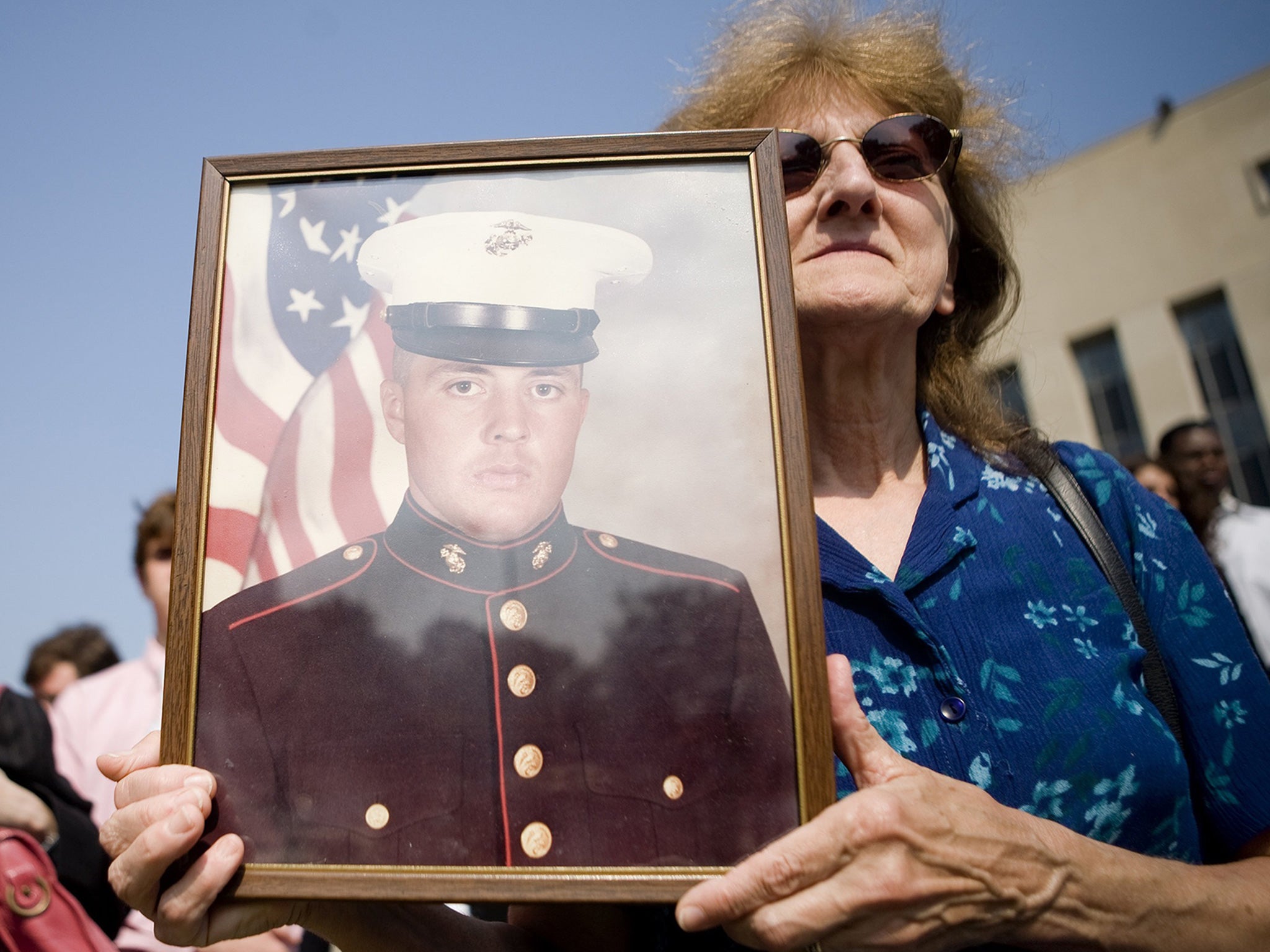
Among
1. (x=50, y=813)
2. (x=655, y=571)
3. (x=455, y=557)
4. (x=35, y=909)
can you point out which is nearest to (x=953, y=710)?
(x=655, y=571)

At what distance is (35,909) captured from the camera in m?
2.13

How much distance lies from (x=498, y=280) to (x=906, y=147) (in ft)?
2.81

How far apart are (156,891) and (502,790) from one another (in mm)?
440

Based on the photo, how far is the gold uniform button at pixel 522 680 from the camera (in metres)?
1.12

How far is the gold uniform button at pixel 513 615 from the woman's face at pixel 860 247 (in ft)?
2.50

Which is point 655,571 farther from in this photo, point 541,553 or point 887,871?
point 887,871

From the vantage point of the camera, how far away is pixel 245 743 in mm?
1143

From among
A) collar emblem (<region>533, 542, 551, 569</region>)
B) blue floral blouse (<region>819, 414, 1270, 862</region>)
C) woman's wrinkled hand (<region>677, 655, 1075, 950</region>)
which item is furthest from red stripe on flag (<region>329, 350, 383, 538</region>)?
blue floral blouse (<region>819, 414, 1270, 862</region>)

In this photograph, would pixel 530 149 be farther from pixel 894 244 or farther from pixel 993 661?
pixel 993 661

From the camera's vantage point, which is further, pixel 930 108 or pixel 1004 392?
pixel 1004 392

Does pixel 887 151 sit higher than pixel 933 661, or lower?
higher

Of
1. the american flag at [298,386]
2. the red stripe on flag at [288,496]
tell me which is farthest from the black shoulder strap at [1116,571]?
the red stripe on flag at [288,496]

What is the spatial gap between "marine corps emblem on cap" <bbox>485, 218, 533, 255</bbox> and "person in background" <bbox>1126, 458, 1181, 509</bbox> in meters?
5.02

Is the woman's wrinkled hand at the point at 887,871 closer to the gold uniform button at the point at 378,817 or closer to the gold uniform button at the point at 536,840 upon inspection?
the gold uniform button at the point at 536,840
